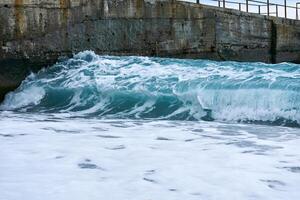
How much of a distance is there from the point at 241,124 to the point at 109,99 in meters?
3.25

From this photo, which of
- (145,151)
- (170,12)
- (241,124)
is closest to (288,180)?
(145,151)

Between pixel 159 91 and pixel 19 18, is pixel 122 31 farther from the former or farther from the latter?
pixel 159 91

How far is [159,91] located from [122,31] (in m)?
3.33

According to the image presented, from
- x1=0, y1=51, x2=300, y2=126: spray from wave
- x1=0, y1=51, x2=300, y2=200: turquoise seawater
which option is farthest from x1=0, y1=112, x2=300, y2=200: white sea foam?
x1=0, y1=51, x2=300, y2=126: spray from wave

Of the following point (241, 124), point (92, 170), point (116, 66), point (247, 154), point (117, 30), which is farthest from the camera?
point (117, 30)

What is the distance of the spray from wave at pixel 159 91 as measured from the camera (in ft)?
27.1

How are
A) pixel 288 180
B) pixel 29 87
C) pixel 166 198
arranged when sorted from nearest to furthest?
pixel 166 198 < pixel 288 180 < pixel 29 87

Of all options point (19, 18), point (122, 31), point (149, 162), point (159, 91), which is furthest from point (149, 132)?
point (122, 31)

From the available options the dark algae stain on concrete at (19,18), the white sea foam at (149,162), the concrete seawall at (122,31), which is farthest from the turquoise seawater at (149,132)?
the dark algae stain on concrete at (19,18)

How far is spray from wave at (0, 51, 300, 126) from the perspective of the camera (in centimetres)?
827

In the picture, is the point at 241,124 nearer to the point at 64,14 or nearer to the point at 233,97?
the point at 233,97

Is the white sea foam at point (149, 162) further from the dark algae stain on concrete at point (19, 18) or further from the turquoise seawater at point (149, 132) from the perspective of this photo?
the dark algae stain on concrete at point (19, 18)

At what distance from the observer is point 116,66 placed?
38.4ft

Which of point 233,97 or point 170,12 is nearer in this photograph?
point 233,97
